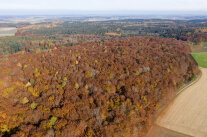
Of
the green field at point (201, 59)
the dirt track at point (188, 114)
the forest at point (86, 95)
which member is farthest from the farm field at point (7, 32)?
the dirt track at point (188, 114)

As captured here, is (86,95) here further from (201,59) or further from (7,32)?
(7,32)

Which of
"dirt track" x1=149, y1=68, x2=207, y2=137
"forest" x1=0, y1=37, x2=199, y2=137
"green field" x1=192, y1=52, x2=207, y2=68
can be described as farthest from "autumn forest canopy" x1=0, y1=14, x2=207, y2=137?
"green field" x1=192, y1=52, x2=207, y2=68


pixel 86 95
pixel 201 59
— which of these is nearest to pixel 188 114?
pixel 86 95

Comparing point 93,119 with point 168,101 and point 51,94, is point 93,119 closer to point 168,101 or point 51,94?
point 51,94

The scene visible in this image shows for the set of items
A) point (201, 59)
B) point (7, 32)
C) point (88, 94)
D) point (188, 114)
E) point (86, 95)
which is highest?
point (7, 32)

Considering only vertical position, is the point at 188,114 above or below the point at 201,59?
below

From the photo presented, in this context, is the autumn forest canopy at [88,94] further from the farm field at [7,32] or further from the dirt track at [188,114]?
the farm field at [7,32]

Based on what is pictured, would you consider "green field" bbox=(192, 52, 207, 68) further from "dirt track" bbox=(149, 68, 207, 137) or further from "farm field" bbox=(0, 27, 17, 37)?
"farm field" bbox=(0, 27, 17, 37)

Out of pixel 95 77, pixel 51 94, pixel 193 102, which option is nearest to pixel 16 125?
pixel 51 94

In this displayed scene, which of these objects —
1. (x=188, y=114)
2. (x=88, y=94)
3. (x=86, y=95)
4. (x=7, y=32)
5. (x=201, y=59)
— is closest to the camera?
(x=86, y=95)
